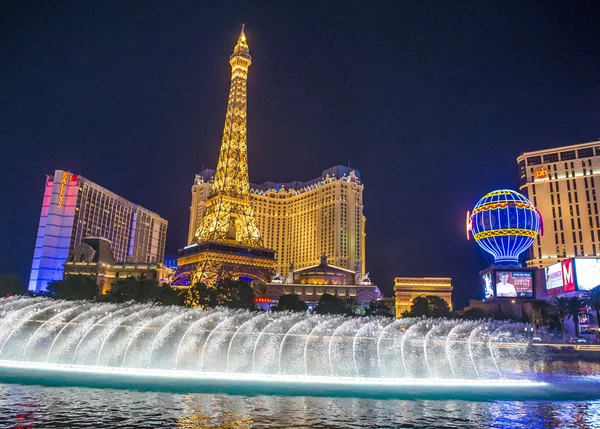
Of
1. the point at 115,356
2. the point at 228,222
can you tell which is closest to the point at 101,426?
the point at 115,356

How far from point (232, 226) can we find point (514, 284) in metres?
55.2

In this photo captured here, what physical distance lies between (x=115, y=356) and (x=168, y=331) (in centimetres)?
882

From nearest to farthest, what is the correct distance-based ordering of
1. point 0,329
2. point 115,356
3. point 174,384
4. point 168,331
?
point 174,384 < point 115,356 < point 0,329 < point 168,331

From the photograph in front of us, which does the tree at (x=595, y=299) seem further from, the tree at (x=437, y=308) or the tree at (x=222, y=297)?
the tree at (x=222, y=297)

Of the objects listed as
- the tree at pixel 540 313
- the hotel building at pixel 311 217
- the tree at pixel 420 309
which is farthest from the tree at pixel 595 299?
the hotel building at pixel 311 217

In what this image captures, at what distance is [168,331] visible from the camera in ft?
108

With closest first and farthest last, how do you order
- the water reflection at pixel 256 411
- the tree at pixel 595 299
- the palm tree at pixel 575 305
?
the water reflection at pixel 256 411, the tree at pixel 595 299, the palm tree at pixel 575 305

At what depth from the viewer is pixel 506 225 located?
66500 millimetres

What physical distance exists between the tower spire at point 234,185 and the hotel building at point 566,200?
6549cm

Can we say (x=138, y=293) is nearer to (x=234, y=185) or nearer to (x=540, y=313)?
(x=234, y=185)

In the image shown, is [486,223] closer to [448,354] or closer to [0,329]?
[448,354]

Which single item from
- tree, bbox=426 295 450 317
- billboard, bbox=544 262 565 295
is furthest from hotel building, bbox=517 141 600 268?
billboard, bbox=544 262 565 295

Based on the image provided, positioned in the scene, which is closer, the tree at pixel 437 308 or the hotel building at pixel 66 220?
the tree at pixel 437 308

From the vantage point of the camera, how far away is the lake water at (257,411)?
10.4m
